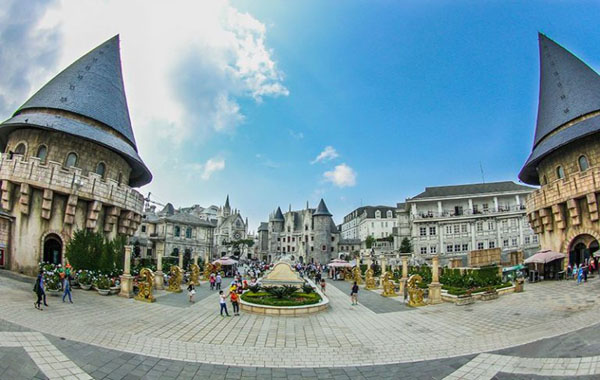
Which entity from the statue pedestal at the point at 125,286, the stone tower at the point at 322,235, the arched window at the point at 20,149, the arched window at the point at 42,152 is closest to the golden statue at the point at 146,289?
the statue pedestal at the point at 125,286

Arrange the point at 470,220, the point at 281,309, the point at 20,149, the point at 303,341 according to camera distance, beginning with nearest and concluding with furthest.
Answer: the point at 303,341 < the point at 281,309 < the point at 20,149 < the point at 470,220

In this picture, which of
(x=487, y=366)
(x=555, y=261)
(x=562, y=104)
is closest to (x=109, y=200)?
(x=487, y=366)

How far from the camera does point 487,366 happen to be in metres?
7.24

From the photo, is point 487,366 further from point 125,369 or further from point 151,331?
point 151,331

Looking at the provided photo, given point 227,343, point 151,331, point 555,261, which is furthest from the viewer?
point 555,261

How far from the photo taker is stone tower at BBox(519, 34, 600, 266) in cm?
1917

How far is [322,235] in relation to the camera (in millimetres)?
77375

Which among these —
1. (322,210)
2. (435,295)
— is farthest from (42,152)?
(322,210)

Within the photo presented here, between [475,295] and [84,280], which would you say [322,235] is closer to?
[475,295]

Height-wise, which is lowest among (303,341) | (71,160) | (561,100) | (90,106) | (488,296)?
(303,341)

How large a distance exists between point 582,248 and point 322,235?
58.6m

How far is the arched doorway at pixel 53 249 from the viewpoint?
1773 centimetres

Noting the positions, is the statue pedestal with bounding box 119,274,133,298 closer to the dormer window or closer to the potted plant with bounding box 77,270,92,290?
the potted plant with bounding box 77,270,92,290

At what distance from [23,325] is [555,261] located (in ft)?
96.4
